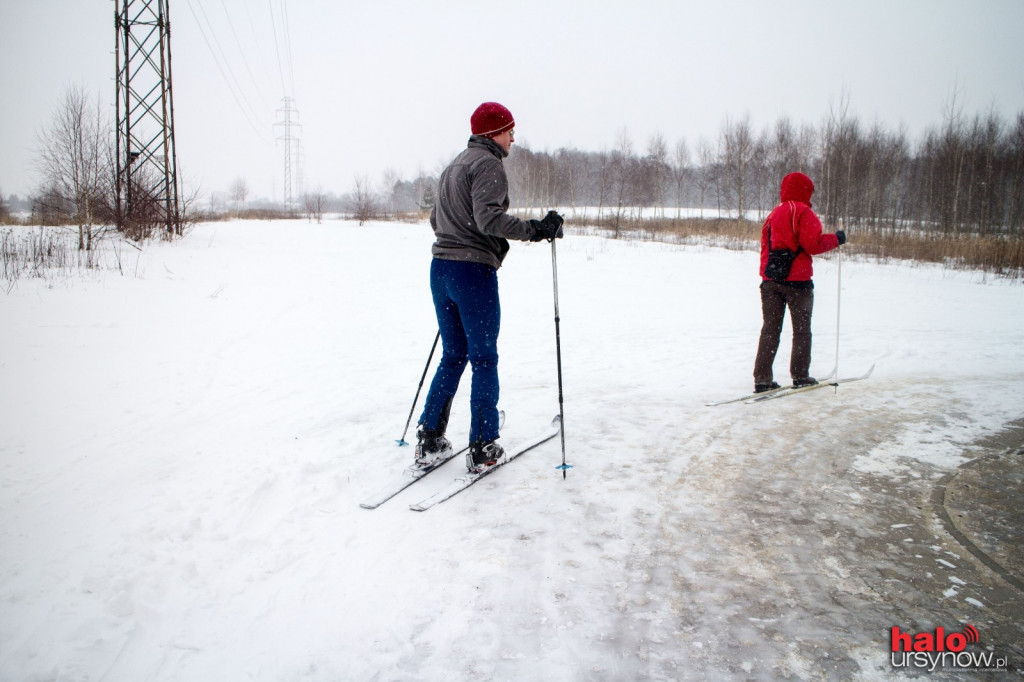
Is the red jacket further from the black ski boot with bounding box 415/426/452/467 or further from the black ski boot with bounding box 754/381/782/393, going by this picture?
the black ski boot with bounding box 415/426/452/467

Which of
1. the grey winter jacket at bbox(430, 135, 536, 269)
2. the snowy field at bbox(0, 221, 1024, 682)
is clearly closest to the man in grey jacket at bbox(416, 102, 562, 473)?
the grey winter jacket at bbox(430, 135, 536, 269)

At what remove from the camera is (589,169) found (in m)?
74.1

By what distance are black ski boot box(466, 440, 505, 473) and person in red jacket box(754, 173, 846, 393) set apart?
2.99m

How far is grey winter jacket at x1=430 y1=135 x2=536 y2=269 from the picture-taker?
3.06m

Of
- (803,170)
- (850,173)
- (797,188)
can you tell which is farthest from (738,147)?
(797,188)

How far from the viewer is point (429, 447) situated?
3.59 m

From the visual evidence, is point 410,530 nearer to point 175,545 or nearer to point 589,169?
point 175,545

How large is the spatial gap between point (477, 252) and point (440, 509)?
144 centimetres

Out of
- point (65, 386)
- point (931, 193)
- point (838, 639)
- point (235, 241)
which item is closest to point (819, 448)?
point (838, 639)

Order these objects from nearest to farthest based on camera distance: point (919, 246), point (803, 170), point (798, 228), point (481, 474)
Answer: point (481, 474) → point (798, 228) → point (919, 246) → point (803, 170)

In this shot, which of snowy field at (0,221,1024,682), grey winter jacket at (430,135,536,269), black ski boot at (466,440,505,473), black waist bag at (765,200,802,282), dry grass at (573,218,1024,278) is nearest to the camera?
snowy field at (0,221,1024,682)

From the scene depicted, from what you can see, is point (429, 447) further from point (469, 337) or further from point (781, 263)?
point (781, 263)

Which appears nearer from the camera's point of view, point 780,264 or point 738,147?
point 780,264

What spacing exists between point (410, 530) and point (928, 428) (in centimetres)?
393
